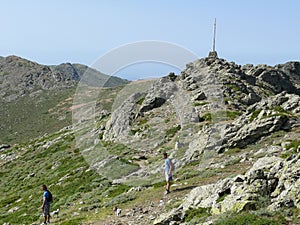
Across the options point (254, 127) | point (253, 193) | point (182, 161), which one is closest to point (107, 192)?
point (182, 161)

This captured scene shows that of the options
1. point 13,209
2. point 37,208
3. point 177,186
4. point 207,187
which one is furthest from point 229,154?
point 13,209

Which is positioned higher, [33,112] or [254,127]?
[254,127]

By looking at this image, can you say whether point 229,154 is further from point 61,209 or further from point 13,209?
point 13,209

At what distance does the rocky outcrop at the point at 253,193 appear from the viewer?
15648 mm

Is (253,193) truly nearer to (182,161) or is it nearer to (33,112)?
(182,161)

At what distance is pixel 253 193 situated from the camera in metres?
16.4

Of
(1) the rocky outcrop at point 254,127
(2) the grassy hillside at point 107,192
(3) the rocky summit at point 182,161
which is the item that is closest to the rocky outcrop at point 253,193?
(3) the rocky summit at point 182,161

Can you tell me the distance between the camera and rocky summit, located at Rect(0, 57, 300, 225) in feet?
55.6

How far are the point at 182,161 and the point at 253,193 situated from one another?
52.6 ft

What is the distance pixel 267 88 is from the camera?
74125 millimetres

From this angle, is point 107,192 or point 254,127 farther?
point 254,127

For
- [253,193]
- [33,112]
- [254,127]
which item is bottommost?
[33,112]

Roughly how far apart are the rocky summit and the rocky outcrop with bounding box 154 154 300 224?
0.05m

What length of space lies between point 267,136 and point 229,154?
12.0 ft
